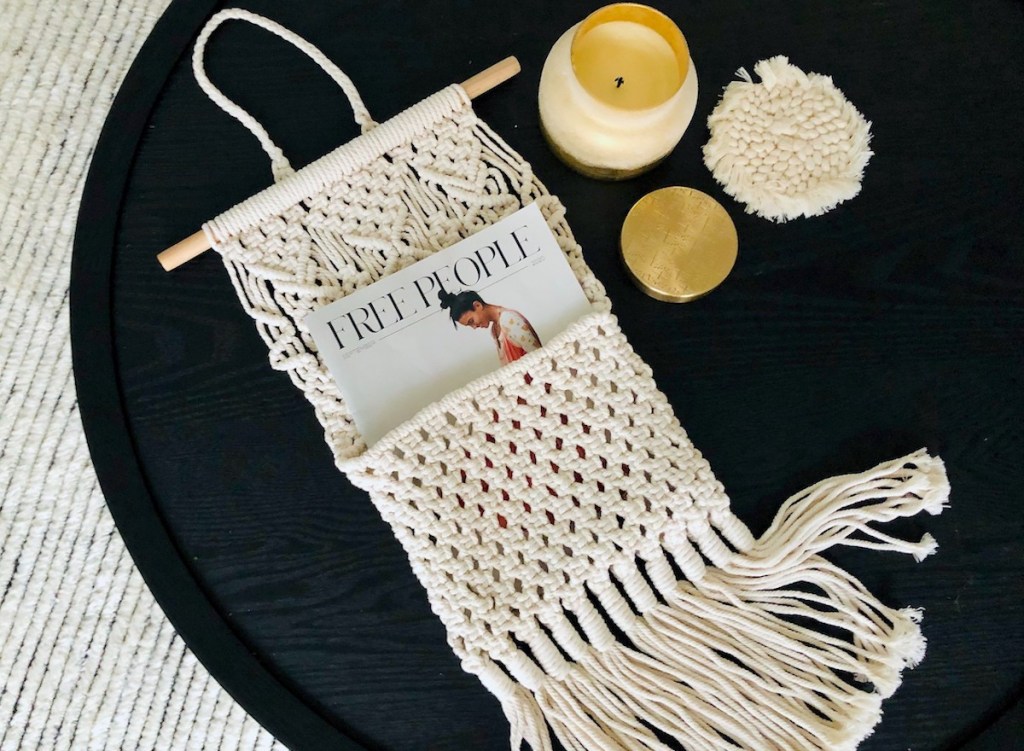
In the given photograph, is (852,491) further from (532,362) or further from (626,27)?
(626,27)

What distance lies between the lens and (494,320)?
0.61 metres

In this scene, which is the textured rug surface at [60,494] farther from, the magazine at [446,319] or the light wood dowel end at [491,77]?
the light wood dowel end at [491,77]

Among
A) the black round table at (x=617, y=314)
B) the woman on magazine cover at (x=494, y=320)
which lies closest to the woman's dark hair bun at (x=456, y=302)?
the woman on magazine cover at (x=494, y=320)

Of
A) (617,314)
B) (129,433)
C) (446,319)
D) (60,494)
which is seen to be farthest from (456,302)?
(60,494)

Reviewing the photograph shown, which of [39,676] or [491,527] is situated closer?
[491,527]

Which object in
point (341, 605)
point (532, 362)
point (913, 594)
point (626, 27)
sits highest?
point (626, 27)

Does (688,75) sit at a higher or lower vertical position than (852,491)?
higher

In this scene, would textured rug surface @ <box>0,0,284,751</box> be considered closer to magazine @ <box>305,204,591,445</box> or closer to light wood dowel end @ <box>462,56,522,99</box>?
magazine @ <box>305,204,591,445</box>

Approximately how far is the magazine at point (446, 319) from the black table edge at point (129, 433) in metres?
0.17

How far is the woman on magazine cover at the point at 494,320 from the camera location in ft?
2.01

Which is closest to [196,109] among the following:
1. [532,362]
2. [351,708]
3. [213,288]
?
[213,288]

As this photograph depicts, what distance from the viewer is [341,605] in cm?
59

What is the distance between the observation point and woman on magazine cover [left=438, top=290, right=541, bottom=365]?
0.61 m

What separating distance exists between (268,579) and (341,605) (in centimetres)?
6
